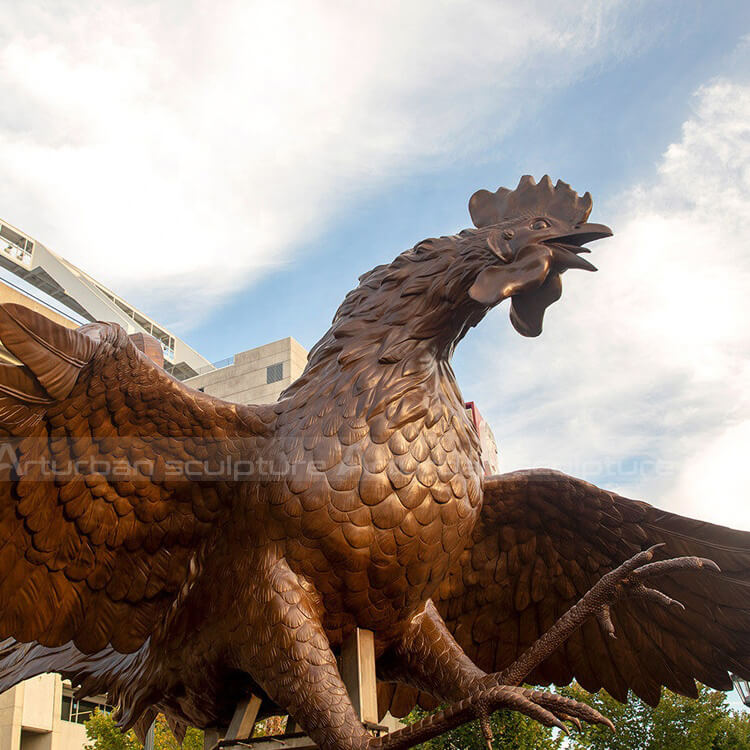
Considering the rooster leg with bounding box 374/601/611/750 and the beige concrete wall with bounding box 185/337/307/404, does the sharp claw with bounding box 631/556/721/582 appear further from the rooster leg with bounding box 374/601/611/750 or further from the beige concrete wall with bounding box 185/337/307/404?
the beige concrete wall with bounding box 185/337/307/404

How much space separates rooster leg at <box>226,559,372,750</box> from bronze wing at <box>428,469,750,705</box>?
1190mm

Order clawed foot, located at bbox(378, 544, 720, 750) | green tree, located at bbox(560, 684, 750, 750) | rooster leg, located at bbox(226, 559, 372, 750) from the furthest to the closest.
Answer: green tree, located at bbox(560, 684, 750, 750)
rooster leg, located at bbox(226, 559, 372, 750)
clawed foot, located at bbox(378, 544, 720, 750)

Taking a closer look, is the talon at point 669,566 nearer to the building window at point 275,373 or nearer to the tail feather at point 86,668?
the tail feather at point 86,668

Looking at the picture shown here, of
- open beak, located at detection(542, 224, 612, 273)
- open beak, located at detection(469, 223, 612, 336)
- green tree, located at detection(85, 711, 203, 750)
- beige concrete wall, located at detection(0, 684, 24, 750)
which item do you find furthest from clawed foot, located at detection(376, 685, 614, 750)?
beige concrete wall, located at detection(0, 684, 24, 750)

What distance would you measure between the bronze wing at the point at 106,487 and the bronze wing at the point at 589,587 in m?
1.46

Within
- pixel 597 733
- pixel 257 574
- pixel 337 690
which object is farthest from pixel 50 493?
pixel 597 733

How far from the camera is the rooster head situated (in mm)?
3504

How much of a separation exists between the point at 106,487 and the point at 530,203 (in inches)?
99.2

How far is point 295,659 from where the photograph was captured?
3.17m

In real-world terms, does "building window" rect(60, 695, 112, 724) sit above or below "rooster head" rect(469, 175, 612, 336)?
below

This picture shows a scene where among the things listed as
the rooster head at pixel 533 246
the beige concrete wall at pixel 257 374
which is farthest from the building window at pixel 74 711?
the rooster head at pixel 533 246

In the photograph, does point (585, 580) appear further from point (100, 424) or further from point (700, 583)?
point (100, 424)

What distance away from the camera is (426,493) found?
3.37 metres

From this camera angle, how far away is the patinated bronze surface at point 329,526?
3.22 metres
